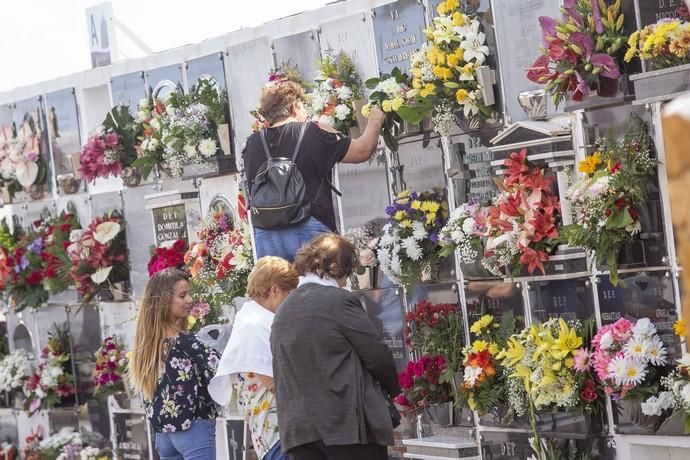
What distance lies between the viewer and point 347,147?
260 inches

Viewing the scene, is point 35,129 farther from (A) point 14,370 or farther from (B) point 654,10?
(B) point 654,10

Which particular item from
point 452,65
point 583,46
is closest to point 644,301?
point 583,46

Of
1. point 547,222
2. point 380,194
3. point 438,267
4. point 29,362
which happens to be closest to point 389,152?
point 380,194

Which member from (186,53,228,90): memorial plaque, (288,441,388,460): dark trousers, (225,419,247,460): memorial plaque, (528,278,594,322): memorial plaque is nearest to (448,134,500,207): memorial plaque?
(528,278,594,322): memorial plaque

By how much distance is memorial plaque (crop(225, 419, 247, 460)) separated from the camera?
8.62 metres

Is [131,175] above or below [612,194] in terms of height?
above

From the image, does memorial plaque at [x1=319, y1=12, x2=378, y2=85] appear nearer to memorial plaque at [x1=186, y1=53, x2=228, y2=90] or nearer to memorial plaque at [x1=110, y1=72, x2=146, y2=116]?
memorial plaque at [x1=186, y1=53, x2=228, y2=90]

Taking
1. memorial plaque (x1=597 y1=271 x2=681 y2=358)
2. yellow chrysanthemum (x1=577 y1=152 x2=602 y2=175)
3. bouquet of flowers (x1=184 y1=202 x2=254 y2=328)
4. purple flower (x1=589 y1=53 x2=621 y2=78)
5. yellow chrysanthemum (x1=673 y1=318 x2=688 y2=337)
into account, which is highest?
purple flower (x1=589 y1=53 x2=621 y2=78)

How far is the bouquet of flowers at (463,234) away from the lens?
627 centimetres

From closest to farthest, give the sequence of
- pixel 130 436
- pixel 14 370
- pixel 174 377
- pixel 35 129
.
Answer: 1. pixel 174 377
2. pixel 130 436
3. pixel 35 129
4. pixel 14 370

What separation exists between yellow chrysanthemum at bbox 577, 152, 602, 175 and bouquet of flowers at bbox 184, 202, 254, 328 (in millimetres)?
2902

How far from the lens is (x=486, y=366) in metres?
6.25

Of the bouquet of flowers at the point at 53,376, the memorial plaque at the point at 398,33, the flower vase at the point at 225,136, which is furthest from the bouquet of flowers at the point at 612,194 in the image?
the bouquet of flowers at the point at 53,376

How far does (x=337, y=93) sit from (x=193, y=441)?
2.08 metres
